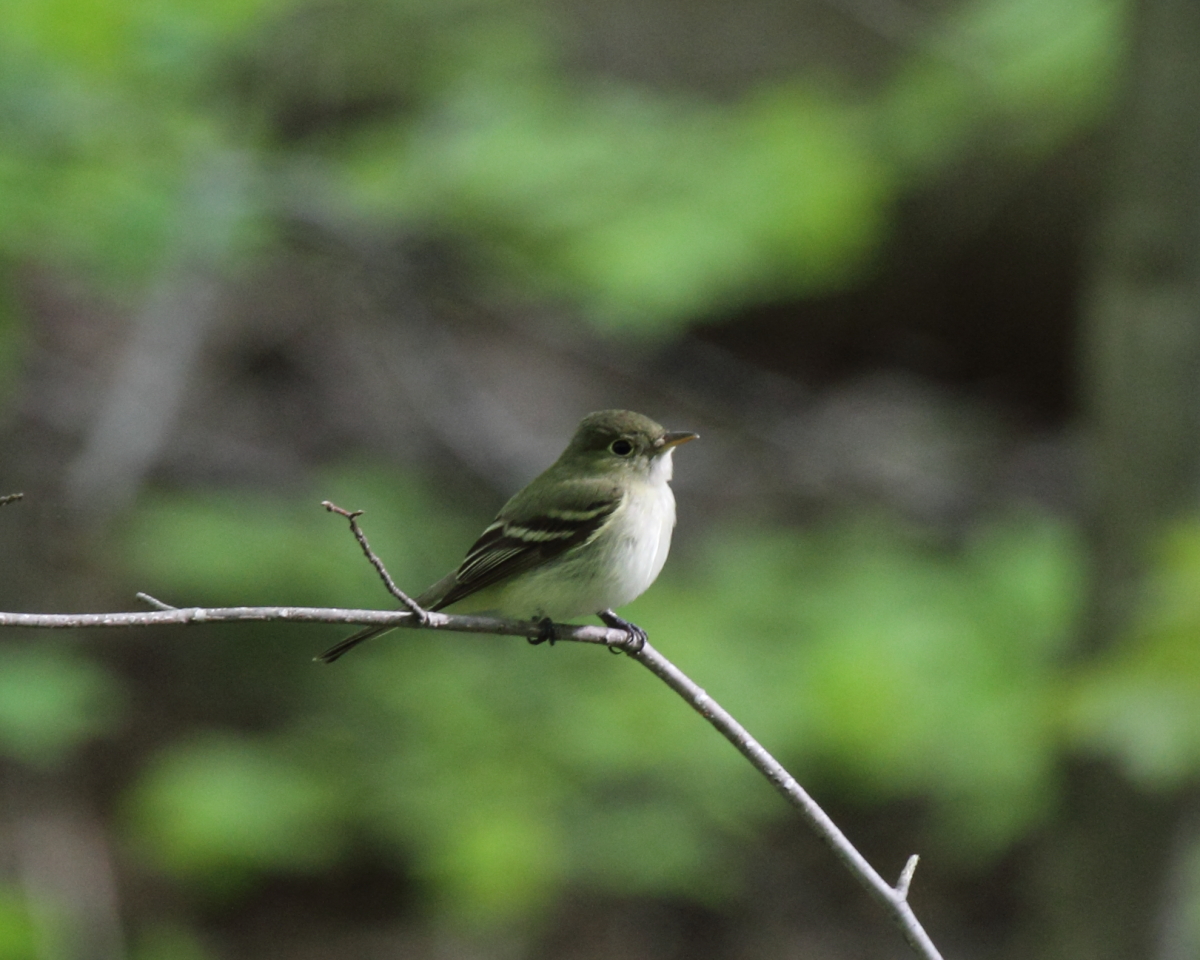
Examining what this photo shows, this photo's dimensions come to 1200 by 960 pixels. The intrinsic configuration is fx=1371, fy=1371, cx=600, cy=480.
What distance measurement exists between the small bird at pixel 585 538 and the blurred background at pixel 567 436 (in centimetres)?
143

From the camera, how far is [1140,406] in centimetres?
480

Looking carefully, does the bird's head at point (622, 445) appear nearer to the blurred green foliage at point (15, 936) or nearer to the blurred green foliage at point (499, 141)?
the blurred green foliage at point (499, 141)

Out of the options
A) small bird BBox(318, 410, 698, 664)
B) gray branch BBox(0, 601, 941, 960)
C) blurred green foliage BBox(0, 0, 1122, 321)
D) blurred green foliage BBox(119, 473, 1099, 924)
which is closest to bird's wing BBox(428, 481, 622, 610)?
small bird BBox(318, 410, 698, 664)

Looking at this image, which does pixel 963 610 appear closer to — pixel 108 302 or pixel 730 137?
pixel 730 137

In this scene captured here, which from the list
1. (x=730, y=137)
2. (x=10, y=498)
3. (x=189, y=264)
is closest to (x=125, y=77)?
(x=189, y=264)

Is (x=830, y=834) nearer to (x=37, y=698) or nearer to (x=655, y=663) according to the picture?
(x=655, y=663)

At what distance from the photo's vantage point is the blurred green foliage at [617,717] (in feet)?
16.9

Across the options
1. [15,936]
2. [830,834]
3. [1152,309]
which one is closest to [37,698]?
[15,936]

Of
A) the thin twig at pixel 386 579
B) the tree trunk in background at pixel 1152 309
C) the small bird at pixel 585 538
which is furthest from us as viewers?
the tree trunk in background at pixel 1152 309

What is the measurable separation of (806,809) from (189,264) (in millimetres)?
3329

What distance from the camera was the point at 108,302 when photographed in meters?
8.55

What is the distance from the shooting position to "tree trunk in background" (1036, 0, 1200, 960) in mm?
4719

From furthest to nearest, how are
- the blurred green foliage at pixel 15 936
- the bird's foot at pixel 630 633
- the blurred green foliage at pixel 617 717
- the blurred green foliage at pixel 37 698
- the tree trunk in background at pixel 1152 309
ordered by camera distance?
the blurred green foliage at pixel 617 717 → the blurred green foliage at pixel 37 698 → the tree trunk in background at pixel 1152 309 → the blurred green foliage at pixel 15 936 → the bird's foot at pixel 630 633

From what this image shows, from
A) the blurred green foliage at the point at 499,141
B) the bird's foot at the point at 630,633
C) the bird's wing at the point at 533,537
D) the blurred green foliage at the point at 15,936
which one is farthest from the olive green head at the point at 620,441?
the blurred green foliage at the point at 15,936
